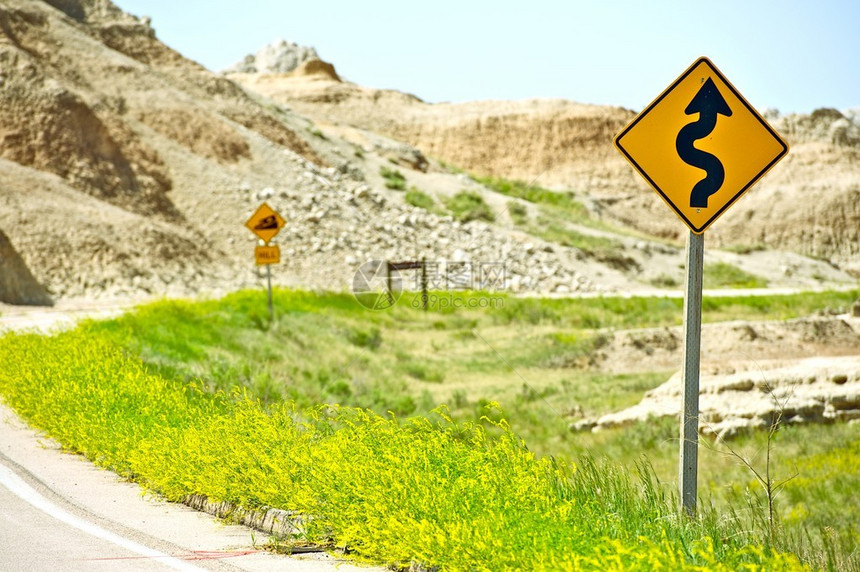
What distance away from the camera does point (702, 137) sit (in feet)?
18.5

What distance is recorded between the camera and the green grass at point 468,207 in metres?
56.5

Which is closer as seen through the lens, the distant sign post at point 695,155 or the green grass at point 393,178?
the distant sign post at point 695,155

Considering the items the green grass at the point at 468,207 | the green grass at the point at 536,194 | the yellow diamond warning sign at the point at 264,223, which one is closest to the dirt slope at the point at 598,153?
the green grass at the point at 536,194

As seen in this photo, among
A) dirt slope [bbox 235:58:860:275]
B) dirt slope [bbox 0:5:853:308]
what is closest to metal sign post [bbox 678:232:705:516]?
dirt slope [bbox 0:5:853:308]

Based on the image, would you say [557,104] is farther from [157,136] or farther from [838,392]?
[838,392]

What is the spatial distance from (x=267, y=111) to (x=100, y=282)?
30.7 meters

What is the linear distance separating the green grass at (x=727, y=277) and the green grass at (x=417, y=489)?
51703 mm

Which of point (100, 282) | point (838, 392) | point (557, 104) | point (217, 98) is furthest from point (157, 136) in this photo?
point (557, 104)

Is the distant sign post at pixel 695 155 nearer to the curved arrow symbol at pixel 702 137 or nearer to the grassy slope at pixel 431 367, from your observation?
the curved arrow symbol at pixel 702 137

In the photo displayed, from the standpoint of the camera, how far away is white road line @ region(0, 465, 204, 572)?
5895 mm

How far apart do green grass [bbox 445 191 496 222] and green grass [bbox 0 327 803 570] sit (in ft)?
153

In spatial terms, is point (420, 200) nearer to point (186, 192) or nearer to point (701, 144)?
point (186, 192)

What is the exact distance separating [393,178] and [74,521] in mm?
56427

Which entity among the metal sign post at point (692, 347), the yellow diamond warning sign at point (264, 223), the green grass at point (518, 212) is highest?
the green grass at point (518, 212)
